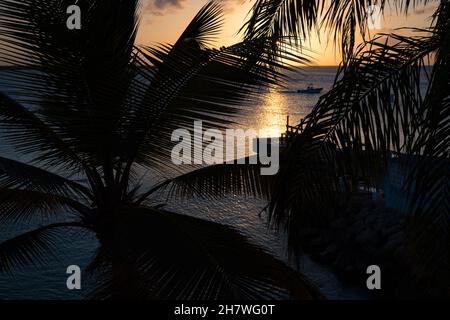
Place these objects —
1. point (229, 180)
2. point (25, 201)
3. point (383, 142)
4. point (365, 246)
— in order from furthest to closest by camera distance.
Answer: point (365, 246) → point (229, 180) → point (25, 201) → point (383, 142)

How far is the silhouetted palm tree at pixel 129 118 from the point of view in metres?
3.33

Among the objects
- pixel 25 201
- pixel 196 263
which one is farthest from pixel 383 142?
pixel 25 201

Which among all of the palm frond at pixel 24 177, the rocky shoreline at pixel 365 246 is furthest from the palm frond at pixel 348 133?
the rocky shoreline at pixel 365 246

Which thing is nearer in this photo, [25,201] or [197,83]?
[197,83]

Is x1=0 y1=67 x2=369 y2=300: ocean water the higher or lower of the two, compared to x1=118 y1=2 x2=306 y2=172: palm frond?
lower

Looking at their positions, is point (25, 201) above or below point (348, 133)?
below

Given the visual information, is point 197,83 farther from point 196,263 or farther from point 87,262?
point 87,262

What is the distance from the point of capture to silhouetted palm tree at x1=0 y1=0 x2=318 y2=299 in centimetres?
333

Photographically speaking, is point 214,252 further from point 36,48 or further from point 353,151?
point 36,48

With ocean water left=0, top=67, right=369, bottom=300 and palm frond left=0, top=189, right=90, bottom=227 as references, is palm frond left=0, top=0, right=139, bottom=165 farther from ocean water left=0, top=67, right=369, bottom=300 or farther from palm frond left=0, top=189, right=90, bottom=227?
ocean water left=0, top=67, right=369, bottom=300

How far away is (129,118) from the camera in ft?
12.6

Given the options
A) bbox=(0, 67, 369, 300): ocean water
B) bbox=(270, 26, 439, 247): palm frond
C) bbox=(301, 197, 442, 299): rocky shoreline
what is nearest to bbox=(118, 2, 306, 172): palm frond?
bbox=(270, 26, 439, 247): palm frond

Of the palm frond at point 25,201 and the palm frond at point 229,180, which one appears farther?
the palm frond at point 229,180

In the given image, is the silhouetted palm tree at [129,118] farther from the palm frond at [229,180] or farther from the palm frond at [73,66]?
the palm frond at [229,180]
